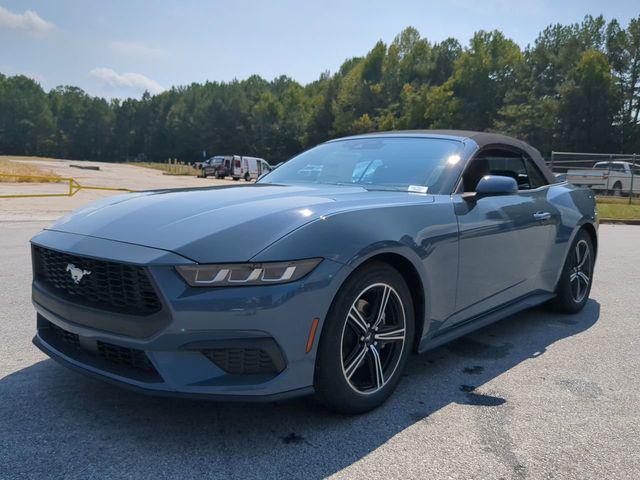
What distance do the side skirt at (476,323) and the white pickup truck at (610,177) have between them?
66.9ft

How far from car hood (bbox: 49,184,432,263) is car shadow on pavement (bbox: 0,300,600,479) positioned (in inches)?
32.6

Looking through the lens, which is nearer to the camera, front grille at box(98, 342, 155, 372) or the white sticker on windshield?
front grille at box(98, 342, 155, 372)

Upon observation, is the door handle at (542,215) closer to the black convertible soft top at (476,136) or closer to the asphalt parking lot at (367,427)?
the black convertible soft top at (476,136)

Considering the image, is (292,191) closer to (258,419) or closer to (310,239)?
(310,239)

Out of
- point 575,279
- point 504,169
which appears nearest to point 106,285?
point 504,169

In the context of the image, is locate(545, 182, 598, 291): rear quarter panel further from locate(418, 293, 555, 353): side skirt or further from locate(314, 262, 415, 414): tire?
locate(314, 262, 415, 414): tire

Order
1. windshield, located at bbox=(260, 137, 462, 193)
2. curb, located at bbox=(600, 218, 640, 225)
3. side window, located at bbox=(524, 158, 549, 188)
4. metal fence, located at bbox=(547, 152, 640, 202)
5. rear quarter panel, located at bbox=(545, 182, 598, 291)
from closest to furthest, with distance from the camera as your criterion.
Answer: windshield, located at bbox=(260, 137, 462, 193), rear quarter panel, located at bbox=(545, 182, 598, 291), side window, located at bbox=(524, 158, 549, 188), curb, located at bbox=(600, 218, 640, 225), metal fence, located at bbox=(547, 152, 640, 202)

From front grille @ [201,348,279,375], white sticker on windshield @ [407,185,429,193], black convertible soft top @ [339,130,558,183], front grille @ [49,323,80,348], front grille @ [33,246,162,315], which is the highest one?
black convertible soft top @ [339,130,558,183]

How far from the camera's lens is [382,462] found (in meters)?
2.32

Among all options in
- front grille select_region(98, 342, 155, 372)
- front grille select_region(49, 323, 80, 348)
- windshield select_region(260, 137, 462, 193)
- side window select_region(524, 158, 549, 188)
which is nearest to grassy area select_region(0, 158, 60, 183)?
windshield select_region(260, 137, 462, 193)

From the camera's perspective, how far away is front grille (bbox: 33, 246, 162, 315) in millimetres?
2312

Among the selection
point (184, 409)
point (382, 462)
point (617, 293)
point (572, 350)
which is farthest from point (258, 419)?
point (617, 293)

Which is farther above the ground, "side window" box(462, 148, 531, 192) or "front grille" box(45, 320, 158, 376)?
"side window" box(462, 148, 531, 192)

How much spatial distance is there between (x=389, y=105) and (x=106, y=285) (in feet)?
246
